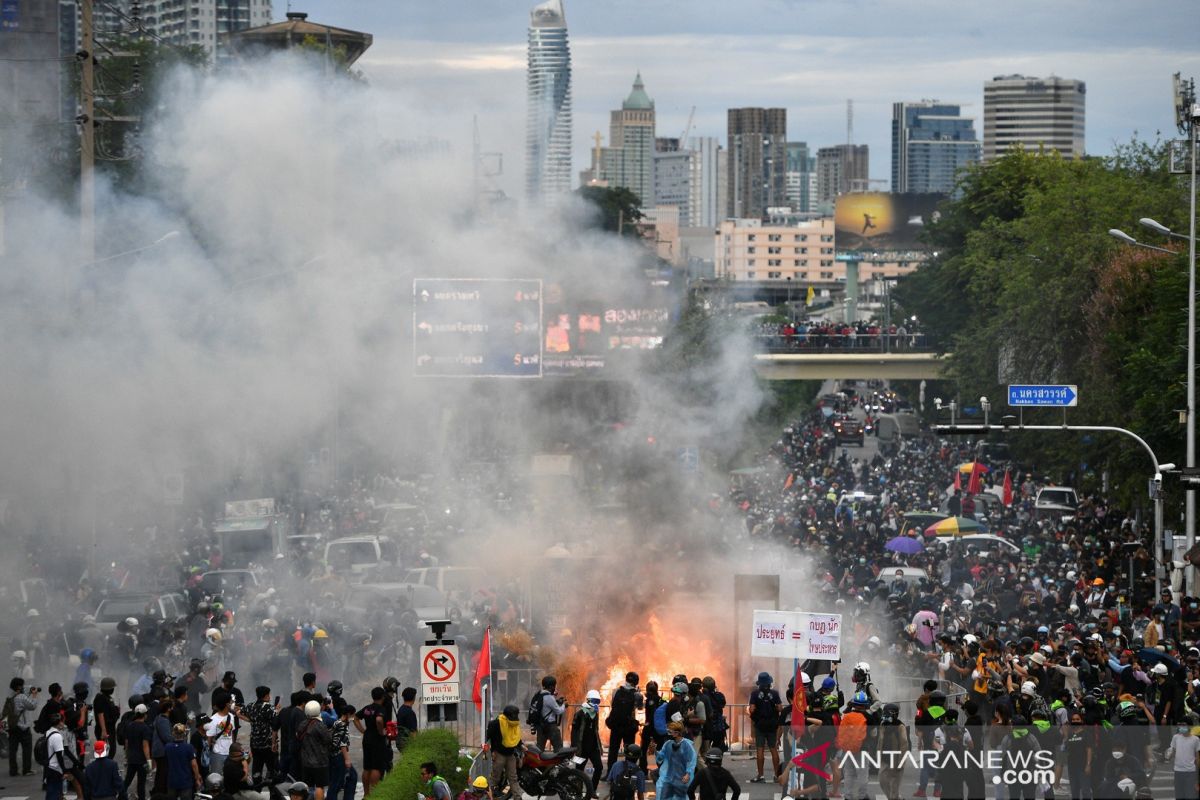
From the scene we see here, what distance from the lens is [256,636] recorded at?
95.8ft

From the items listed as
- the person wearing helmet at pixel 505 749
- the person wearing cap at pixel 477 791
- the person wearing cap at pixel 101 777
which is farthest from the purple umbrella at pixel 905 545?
the person wearing cap at pixel 101 777

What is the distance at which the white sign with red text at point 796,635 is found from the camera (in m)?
23.2

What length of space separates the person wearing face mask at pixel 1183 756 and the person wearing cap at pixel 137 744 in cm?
1127

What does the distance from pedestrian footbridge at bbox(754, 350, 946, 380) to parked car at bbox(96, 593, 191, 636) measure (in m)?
33.6

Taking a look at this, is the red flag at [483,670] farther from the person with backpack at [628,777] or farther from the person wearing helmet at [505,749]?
the person with backpack at [628,777]

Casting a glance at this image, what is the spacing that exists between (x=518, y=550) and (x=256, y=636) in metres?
7.85

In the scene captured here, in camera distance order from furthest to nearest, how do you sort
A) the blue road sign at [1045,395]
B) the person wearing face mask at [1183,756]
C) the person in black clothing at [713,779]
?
the blue road sign at [1045,395] < the person in black clothing at [713,779] < the person wearing face mask at [1183,756]

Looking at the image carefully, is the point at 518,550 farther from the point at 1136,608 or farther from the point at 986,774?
the point at 986,774

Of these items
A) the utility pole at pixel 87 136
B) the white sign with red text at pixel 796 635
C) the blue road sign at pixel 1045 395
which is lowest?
the white sign with red text at pixel 796 635

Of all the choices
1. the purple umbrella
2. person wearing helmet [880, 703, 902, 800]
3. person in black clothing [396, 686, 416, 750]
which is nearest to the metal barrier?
the purple umbrella

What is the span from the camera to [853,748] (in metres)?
20.0

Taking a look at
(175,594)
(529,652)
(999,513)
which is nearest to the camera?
(529,652)

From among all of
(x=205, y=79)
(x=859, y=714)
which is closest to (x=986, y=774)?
(x=859, y=714)

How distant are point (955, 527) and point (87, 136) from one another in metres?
23.2
